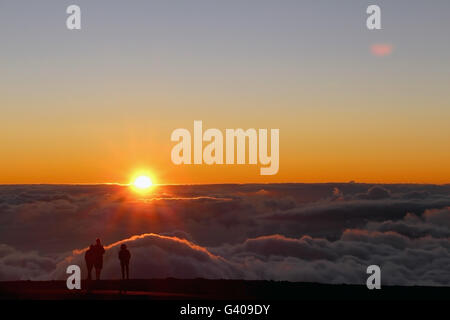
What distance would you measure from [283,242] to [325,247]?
11.7 metres

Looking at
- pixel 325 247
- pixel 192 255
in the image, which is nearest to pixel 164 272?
pixel 192 255

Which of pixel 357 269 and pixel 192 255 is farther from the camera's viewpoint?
pixel 357 269

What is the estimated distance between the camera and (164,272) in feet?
297

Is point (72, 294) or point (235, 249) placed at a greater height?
point (235, 249)

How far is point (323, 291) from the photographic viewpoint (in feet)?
116
